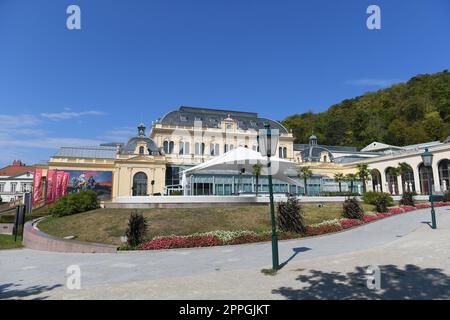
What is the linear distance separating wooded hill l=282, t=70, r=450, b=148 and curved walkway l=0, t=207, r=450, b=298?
79.0 meters

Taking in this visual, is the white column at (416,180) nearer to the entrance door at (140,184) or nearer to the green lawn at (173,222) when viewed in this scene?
the green lawn at (173,222)

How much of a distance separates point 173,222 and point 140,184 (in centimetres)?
3356

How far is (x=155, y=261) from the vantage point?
1057cm

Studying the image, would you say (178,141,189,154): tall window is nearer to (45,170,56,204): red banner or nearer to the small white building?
(45,170,56,204): red banner

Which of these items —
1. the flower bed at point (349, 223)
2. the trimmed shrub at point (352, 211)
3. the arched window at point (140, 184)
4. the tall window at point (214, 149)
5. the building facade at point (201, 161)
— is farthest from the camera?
the tall window at point (214, 149)

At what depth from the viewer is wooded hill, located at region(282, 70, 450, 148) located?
7794 centimetres

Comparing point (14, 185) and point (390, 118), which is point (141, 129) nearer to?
point (14, 185)

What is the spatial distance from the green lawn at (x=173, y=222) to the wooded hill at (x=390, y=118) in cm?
7409

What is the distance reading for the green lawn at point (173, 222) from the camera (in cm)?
1581

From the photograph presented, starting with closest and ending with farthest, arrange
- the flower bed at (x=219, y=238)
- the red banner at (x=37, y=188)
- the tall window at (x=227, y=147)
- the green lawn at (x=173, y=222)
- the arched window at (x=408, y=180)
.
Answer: the flower bed at (x=219, y=238) → the green lawn at (x=173, y=222) → the red banner at (x=37, y=188) → the arched window at (x=408, y=180) → the tall window at (x=227, y=147)

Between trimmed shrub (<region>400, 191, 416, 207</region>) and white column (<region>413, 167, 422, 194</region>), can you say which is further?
white column (<region>413, 167, 422, 194</region>)

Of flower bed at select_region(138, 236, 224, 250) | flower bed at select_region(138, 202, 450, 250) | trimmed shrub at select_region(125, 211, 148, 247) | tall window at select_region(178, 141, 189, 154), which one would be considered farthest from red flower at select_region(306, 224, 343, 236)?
tall window at select_region(178, 141, 189, 154)

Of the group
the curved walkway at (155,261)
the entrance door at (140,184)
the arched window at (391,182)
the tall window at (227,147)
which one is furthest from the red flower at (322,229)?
the arched window at (391,182)
